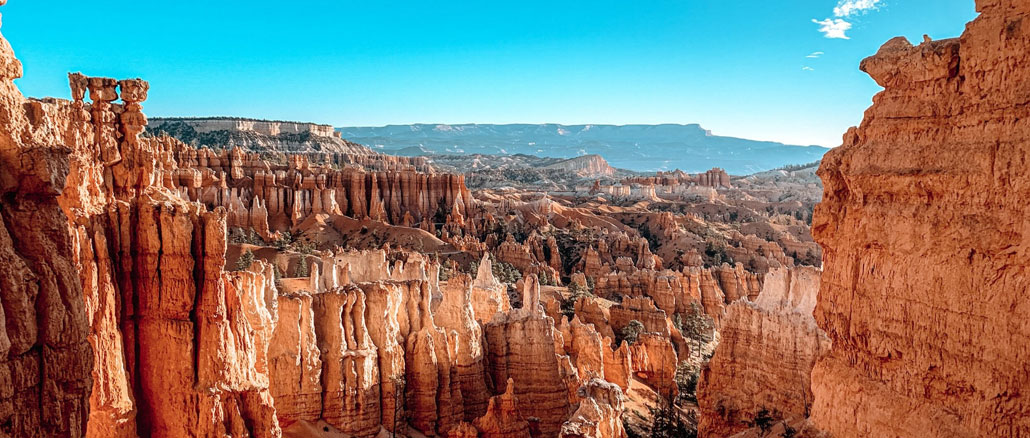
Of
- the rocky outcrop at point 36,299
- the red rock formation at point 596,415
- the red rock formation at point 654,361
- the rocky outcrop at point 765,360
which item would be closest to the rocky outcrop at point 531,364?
the red rock formation at point 596,415

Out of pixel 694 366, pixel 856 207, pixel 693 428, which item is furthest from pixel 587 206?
pixel 856 207

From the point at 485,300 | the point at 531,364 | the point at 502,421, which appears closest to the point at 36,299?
the point at 502,421

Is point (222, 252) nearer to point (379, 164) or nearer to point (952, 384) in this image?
point (952, 384)

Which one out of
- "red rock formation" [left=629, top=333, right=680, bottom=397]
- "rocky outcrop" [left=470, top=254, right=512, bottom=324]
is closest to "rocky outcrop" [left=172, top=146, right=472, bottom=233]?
"rocky outcrop" [left=470, top=254, right=512, bottom=324]

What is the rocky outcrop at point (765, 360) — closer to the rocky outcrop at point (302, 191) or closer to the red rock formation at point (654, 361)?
the red rock formation at point (654, 361)

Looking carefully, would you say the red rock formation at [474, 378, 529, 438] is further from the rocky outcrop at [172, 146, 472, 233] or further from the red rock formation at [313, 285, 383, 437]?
the rocky outcrop at [172, 146, 472, 233]

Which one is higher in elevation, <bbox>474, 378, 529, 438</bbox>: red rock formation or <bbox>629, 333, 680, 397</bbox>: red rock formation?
<bbox>474, 378, 529, 438</bbox>: red rock formation

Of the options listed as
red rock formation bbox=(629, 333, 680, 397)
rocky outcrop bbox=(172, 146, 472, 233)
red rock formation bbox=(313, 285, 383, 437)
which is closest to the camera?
red rock formation bbox=(313, 285, 383, 437)
